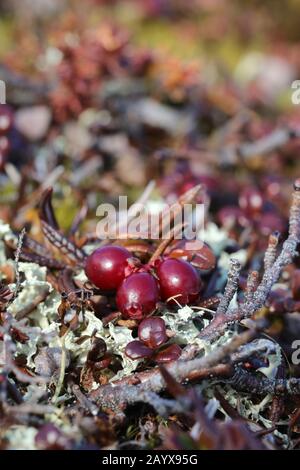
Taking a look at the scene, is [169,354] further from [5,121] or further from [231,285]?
[5,121]

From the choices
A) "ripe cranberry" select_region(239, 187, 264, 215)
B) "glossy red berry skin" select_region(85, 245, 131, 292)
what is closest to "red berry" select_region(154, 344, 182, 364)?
"glossy red berry skin" select_region(85, 245, 131, 292)

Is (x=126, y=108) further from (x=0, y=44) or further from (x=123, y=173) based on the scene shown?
(x=0, y=44)

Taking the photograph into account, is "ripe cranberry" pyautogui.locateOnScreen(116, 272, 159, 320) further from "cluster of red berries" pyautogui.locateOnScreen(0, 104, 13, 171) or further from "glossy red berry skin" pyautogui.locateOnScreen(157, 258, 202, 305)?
"cluster of red berries" pyautogui.locateOnScreen(0, 104, 13, 171)

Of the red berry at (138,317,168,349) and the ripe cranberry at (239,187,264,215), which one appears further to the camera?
the ripe cranberry at (239,187,264,215)

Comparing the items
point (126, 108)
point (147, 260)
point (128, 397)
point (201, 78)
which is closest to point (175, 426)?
point (128, 397)

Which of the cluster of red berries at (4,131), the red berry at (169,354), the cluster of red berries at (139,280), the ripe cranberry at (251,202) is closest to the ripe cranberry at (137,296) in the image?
the cluster of red berries at (139,280)

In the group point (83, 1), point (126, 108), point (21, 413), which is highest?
point (83, 1)

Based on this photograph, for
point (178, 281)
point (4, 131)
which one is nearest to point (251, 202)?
point (178, 281)
